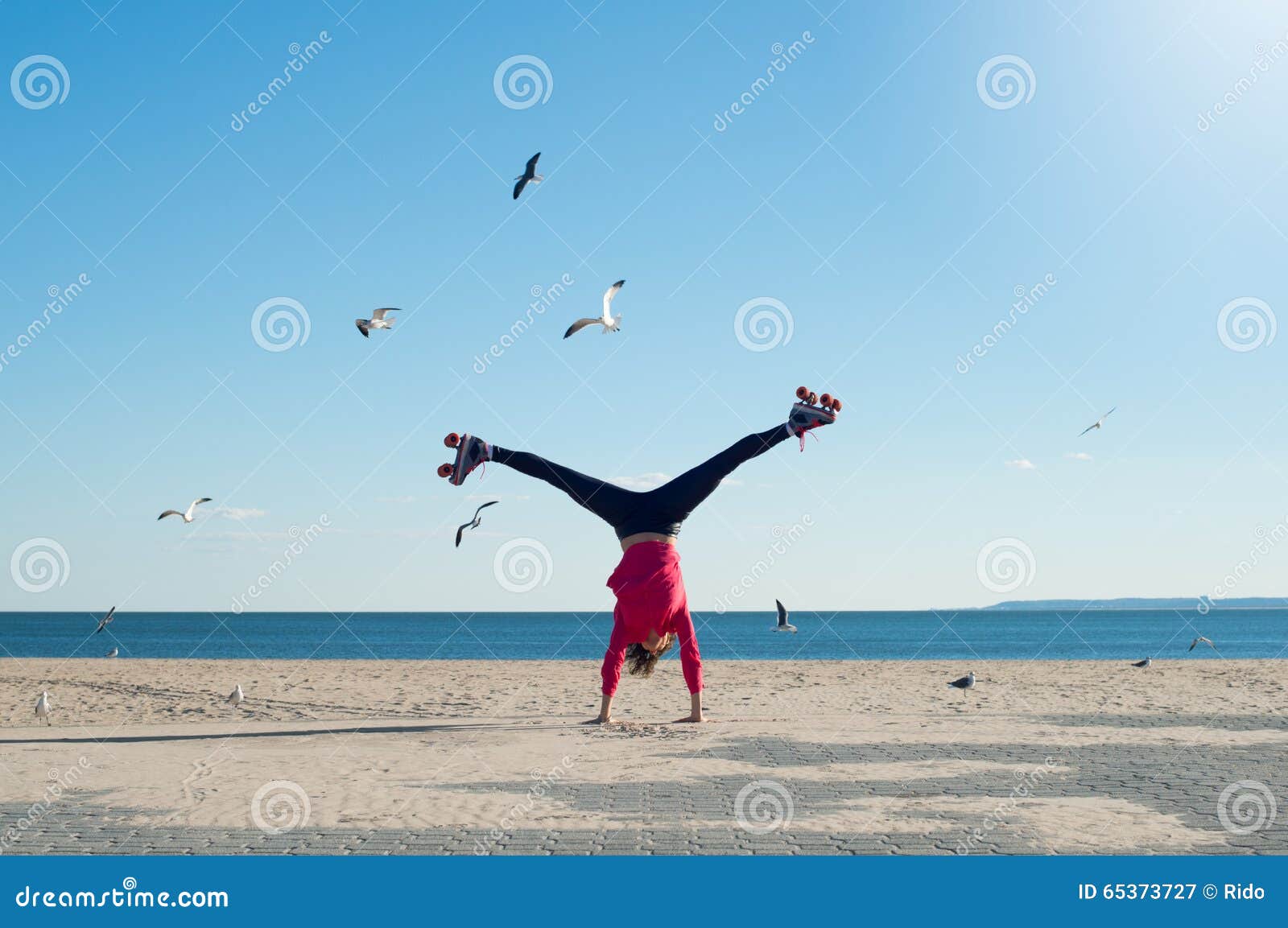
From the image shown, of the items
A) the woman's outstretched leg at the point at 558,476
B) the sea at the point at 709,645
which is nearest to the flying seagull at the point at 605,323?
the woman's outstretched leg at the point at 558,476

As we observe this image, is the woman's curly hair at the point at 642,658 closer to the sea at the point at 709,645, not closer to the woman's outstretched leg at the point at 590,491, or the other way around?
the woman's outstretched leg at the point at 590,491

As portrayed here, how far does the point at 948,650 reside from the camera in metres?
62.7

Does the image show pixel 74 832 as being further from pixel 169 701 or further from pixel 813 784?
pixel 169 701

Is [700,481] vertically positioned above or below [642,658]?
above

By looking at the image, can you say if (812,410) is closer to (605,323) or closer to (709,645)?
(605,323)

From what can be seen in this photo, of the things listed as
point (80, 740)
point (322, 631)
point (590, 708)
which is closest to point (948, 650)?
point (590, 708)

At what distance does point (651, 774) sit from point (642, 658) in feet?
12.7

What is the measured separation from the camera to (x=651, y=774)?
9.56 meters

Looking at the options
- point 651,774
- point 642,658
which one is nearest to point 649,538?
point 642,658

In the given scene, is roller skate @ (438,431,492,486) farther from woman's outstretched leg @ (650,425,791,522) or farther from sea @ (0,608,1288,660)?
sea @ (0,608,1288,660)

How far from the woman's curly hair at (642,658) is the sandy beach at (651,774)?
0.76 metres

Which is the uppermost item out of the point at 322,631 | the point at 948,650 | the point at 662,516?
the point at 662,516

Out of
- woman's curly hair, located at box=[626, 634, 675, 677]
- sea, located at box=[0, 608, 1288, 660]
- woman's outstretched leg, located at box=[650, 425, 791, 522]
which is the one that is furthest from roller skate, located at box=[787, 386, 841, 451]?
sea, located at box=[0, 608, 1288, 660]

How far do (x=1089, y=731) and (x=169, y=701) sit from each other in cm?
1541
